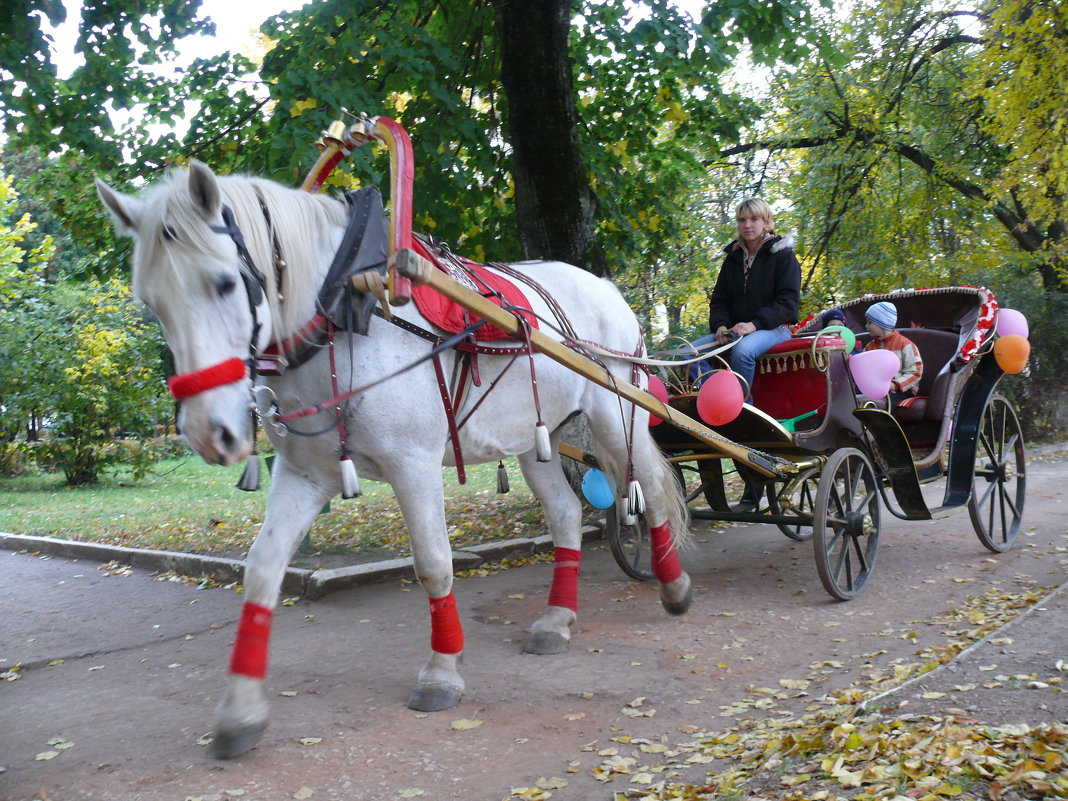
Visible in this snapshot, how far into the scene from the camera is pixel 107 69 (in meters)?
7.43

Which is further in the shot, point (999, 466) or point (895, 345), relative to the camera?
point (999, 466)

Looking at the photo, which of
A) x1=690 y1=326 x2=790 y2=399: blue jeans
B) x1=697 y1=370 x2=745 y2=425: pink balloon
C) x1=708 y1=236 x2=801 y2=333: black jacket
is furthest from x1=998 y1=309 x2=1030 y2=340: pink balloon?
x1=697 y1=370 x2=745 y2=425: pink balloon

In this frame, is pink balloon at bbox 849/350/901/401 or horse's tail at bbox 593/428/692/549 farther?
pink balloon at bbox 849/350/901/401

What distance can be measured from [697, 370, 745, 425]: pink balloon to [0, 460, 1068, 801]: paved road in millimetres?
1237

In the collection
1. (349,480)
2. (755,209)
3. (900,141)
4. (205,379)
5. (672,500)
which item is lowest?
(672,500)

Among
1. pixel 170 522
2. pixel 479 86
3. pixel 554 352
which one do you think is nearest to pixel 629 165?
pixel 479 86

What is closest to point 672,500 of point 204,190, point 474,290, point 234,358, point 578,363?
point 578,363

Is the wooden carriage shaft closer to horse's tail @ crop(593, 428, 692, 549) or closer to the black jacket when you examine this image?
horse's tail @ crop(593, 428, 692, 549)

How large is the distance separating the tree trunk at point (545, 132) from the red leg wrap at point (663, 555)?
2.99m

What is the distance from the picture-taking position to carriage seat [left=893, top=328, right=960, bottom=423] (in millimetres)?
6867

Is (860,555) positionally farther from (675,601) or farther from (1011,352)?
(1011,352)

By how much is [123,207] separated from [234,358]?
2.15 ft

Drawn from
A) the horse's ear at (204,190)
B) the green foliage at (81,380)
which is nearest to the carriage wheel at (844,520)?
the horse's ear at (204,190)

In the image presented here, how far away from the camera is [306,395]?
389cm
